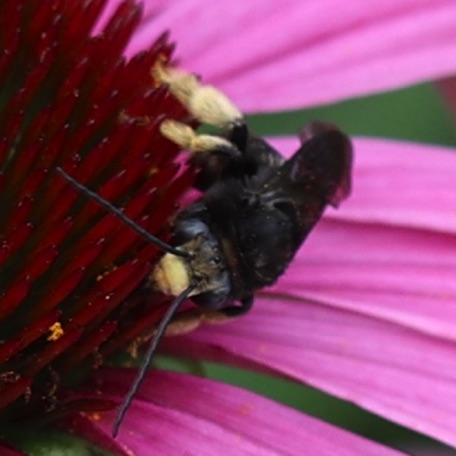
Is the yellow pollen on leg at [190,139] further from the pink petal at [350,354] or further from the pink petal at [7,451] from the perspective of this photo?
the pink petal at [7,451]

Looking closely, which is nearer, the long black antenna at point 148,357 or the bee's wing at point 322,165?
the long black antenna at point 148,357

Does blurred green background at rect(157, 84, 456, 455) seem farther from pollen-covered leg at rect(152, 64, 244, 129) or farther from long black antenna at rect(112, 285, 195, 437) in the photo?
long black antenna at rect(112, 285, 195, 437)

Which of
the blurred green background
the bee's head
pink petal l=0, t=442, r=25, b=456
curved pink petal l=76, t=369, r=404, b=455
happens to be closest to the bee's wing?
the bee's head

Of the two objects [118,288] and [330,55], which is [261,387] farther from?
[118,288]

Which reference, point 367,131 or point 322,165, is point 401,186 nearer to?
point 322,165

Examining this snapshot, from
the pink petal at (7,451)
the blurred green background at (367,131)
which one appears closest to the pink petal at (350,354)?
the pink petal at (7,451)
